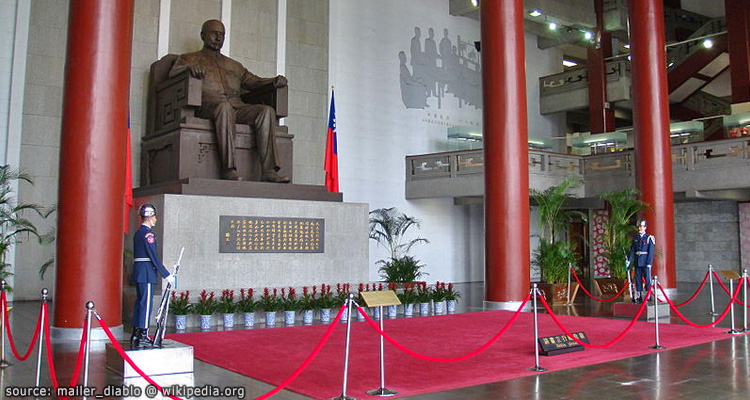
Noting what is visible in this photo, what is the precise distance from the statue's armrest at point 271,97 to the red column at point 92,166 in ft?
11.5

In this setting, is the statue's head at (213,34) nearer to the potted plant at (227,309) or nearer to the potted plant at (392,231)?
the potted plant at (227,309)

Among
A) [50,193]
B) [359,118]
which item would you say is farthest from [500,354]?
[359,118]

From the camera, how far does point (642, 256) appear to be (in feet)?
32.0

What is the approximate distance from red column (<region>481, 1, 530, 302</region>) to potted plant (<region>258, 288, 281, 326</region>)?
3448 millimetres

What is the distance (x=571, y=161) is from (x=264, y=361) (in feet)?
40.9

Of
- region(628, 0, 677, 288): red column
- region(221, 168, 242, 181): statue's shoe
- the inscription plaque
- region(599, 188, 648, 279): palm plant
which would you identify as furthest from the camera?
region(628, 0, 677, 288): red column

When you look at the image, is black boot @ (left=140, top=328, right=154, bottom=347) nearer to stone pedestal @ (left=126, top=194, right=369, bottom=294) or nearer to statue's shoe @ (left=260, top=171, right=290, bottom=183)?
stone pedestal @ (left=126, top=194, right=369, bottom=294)

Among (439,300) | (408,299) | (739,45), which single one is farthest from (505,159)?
(739,45)

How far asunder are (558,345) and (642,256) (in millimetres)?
4183

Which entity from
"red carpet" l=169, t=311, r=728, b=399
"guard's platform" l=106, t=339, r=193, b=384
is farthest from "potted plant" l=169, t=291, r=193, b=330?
"guard's platform" l=106, t=339, r=193, b=384

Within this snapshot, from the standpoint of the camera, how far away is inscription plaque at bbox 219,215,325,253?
937 centimetres

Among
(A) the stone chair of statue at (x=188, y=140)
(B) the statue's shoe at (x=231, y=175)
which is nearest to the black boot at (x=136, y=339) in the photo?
(B) the statue's shoe at (x=231, y=175)

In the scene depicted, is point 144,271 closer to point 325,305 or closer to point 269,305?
point 269,305

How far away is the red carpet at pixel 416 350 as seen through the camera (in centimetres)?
506
